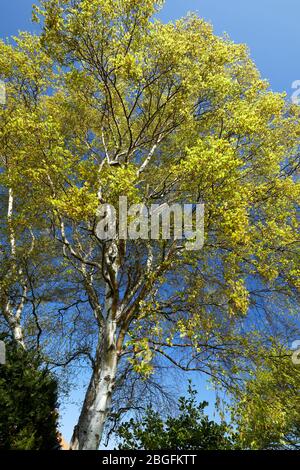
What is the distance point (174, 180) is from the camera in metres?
11.6

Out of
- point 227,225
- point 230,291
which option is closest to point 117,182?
point 227,225

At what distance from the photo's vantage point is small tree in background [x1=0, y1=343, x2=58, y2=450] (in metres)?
Result: 6.88

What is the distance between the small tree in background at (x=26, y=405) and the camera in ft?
22.6

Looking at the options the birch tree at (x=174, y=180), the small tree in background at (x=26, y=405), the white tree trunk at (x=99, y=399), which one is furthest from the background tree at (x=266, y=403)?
the small tree in background at (x=26, y=405)

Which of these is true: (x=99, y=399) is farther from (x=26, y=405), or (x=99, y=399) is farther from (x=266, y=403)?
(x=266, y=403)

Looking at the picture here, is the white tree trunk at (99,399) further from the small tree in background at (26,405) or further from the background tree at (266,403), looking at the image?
the background tree at (266,403)

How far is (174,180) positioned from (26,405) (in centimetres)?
742

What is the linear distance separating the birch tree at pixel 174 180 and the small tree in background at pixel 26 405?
1.34 m

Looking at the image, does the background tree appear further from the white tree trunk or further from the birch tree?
the white tree trunk

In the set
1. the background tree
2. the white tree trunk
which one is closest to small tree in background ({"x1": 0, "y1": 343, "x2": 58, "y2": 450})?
the white tree trunk

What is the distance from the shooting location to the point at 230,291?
9.56 m

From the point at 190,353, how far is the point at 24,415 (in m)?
5.24

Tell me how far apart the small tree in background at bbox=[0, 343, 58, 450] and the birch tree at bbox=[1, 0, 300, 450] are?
1344 millimetres

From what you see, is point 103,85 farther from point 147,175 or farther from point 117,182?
point 117,182
